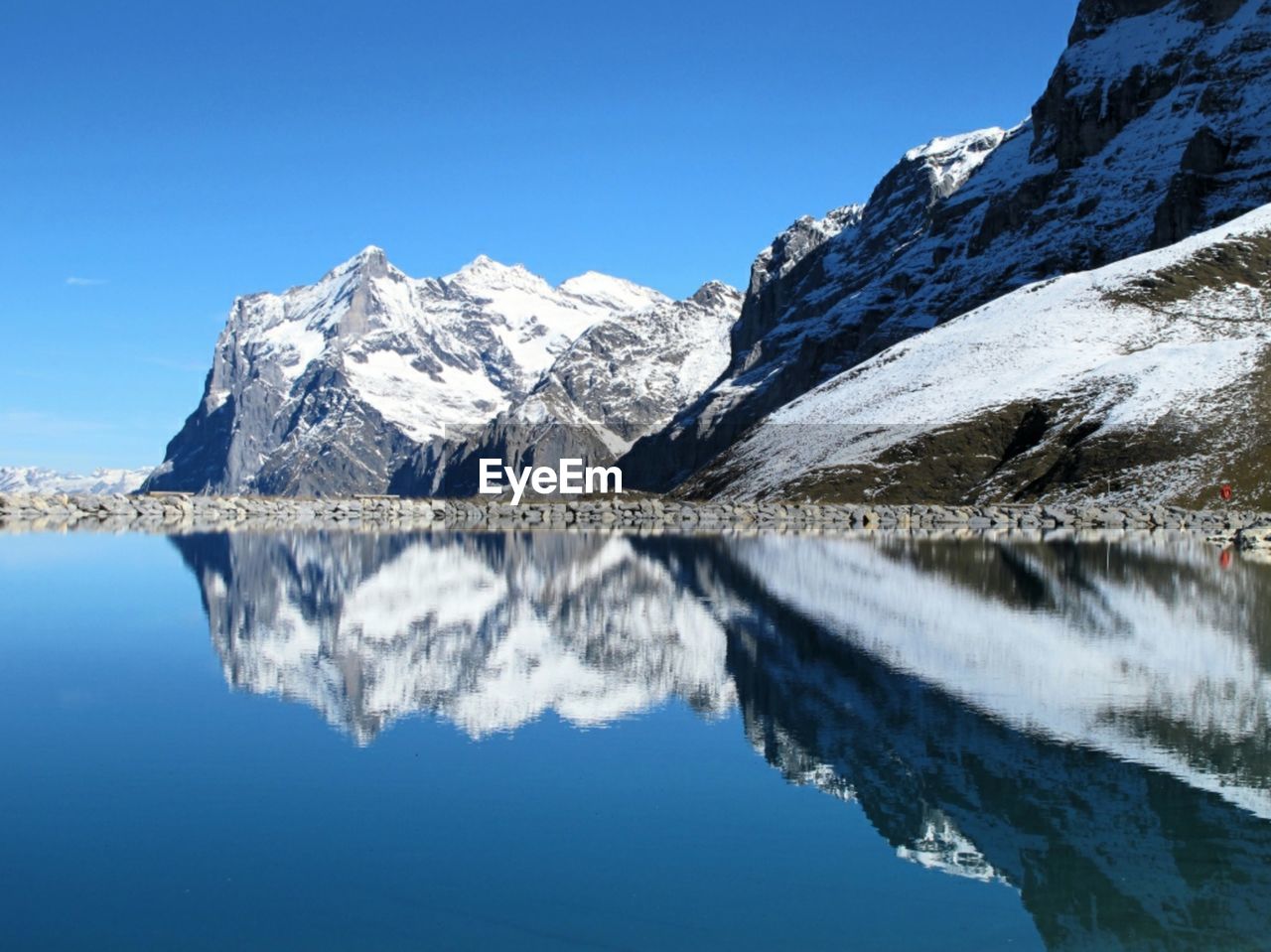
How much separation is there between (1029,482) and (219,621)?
95.8 meters

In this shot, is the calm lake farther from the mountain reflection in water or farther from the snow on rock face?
the snow on rock face

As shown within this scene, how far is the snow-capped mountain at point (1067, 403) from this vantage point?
117562 mm

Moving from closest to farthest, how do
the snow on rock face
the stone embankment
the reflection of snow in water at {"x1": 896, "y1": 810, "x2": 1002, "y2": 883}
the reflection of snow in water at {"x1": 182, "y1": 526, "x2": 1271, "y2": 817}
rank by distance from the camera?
the reflection of snow in water at {"x1": 896, "y1": 810, "x2": 1002, "y2": 883} < the reflection of snow in water at {"x1": 182, "y1": 526, "x2": 1271, "y2": 817} < the snow on rock face < the stone embankment

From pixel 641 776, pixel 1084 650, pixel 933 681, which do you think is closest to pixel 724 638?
pixel 933 681

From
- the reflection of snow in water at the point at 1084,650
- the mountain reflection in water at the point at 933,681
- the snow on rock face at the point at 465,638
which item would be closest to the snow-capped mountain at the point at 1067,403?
the mountain reflection in water at the point at 933,681

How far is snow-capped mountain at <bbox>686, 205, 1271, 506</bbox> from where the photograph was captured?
4628 inches

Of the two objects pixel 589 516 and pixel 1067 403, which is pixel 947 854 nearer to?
pixel 589 516

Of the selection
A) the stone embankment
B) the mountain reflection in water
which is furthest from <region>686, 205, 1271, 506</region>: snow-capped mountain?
the mountain reflection in water

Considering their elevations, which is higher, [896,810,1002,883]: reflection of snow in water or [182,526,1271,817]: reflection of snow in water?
[182,526,1271,817]: reflection of snow in water

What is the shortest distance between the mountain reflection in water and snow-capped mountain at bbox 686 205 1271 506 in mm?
59513

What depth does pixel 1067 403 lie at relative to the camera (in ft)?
445

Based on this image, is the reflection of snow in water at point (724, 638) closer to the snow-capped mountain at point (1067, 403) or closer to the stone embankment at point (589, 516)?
the stone embankment at point (589, 516)

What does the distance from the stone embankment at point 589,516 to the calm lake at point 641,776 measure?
2010 inches

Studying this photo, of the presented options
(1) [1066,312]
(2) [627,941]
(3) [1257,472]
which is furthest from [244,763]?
(1) [1066,312]
